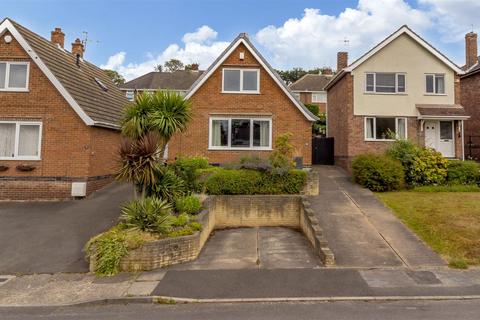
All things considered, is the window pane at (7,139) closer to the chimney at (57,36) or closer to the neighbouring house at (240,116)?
the neighbouring house at (240,116)

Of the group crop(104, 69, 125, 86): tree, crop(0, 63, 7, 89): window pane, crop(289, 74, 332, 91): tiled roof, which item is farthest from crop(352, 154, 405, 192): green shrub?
crop(104, 69, 125, 86): tree

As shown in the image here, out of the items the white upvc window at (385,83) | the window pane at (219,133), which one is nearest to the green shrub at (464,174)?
the white upvc window at (385,83)

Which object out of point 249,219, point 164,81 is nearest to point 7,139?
point 249,219

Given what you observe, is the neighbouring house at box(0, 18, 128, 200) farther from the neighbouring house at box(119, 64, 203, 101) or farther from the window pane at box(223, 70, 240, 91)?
the neighbouring house at box(119, 64, 203, 101)

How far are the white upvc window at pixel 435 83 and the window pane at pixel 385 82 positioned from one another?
6.69ft

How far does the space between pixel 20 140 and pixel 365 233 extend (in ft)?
48.2

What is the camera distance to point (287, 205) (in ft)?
39.1

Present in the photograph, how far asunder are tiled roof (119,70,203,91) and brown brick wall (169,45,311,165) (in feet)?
70.1

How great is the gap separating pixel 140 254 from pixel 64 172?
8.35 metres

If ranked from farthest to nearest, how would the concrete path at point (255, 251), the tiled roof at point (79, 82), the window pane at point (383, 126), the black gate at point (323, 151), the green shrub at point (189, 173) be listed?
the black gate at point (323, 151) → the window pane at point (383, 126) → the tiled roof at point (79, 82) → the green shrub at point (189, 173) → the concrete path at point (255, 251)

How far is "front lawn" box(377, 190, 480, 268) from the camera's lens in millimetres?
8211

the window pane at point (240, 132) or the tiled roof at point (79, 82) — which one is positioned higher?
the tiled roof at point (79, 82)

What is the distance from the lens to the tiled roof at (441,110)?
1761cm

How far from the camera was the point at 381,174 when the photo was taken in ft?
46.4
